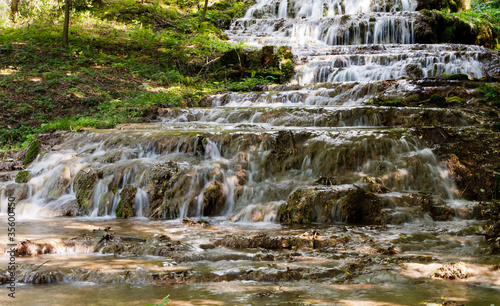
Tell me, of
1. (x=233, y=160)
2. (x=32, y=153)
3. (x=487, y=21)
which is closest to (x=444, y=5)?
(x=487, y=21)

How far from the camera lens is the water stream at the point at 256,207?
3.42 metres

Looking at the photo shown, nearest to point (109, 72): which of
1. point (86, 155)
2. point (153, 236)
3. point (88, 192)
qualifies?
point (86, 155)

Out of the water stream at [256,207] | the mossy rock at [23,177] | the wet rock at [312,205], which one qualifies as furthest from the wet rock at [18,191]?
the wet rock at [312,205]

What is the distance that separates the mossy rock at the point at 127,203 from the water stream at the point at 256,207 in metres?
0.02

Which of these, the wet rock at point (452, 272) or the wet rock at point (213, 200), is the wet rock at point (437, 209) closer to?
the wet rock at point (452, 272)

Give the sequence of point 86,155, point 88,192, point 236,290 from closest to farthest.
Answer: point 236,290, point 88,192, point 86,155

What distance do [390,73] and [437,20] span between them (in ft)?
25.7

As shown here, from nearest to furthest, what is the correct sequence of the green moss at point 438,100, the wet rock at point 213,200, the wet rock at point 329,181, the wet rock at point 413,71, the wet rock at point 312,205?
the wet rock at point 312,205 < the wet rock at point 329,181 < the wet rock at point 213,200 < the green moss at point 438,100 < the wet rock at point 413,71

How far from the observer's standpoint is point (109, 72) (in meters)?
15.4

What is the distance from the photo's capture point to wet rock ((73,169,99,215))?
7.52m

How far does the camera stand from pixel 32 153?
9.74m

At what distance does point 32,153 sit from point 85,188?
304cm

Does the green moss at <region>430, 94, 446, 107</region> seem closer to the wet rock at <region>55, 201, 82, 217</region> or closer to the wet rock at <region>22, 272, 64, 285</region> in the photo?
the wet rock at <region>55, 201, 82, 217</region>

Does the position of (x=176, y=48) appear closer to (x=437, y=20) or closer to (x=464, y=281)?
(x=437, y=20)
